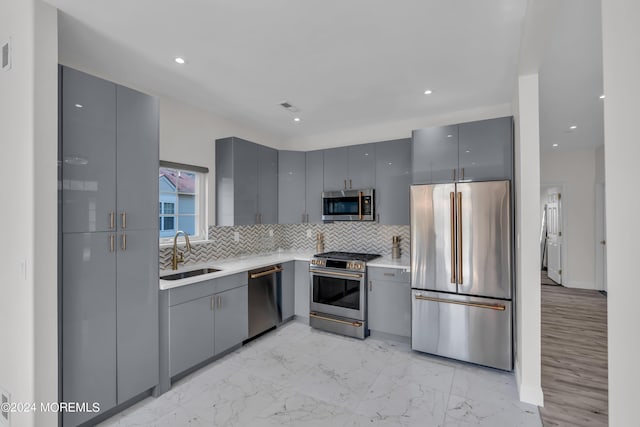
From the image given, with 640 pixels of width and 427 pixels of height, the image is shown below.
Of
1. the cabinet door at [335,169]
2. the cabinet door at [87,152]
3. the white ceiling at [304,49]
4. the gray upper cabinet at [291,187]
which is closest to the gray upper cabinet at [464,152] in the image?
the white ceiling at [304,49]

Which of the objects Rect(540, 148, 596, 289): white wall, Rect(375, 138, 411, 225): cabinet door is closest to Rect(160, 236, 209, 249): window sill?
Rect(375, 138, 411, 225): cabinet door

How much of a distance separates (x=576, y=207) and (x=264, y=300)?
6.12 meters

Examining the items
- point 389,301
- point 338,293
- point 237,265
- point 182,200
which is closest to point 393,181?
point 389,301

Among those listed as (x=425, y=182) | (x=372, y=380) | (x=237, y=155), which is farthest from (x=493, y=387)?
(x=237, y=155)

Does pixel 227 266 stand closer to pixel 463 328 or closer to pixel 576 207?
pixel 463 328

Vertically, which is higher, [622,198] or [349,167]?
[349,167]

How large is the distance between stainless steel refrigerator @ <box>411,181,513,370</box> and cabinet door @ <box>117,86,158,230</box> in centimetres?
248

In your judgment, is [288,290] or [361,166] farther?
[288,290]

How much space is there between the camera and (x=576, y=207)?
5.84 metres

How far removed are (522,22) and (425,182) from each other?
A: 1567mm

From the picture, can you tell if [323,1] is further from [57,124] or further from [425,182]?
[425,182]

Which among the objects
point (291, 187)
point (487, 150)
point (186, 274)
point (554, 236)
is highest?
point (487, 150)

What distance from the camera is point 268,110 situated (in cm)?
359

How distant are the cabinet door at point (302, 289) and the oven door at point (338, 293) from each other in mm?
130
